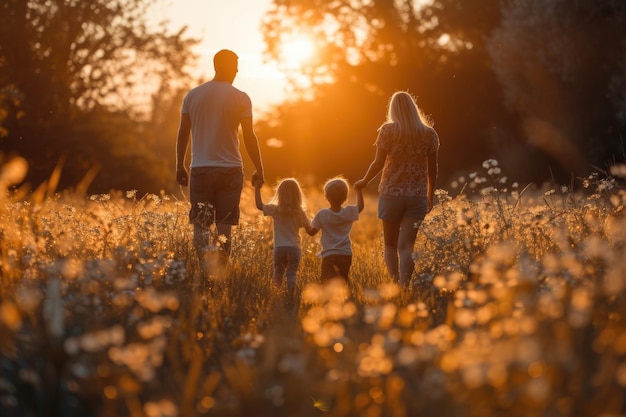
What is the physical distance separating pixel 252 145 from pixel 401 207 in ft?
5.45

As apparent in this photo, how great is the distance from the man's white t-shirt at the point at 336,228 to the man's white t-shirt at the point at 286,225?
0.22 meters

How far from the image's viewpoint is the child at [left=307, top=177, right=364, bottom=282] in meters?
8.18

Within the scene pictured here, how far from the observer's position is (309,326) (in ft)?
12.7

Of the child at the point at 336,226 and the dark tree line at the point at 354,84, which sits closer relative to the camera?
the child at the point at 336,226

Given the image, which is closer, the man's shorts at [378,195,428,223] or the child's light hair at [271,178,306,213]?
the child's light hair at [271,178,306,213]

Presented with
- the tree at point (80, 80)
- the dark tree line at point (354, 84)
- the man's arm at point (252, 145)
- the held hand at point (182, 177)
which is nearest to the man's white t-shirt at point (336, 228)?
the man's arm at point (252, 145)

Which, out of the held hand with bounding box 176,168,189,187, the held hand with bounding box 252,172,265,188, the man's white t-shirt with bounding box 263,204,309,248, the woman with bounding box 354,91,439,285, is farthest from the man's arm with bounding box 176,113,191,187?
the woman with bounding box 354,91,439,285

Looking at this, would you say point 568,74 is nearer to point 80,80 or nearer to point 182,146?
point 80,80

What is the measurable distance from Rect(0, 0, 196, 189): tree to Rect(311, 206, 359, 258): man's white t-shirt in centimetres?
1728

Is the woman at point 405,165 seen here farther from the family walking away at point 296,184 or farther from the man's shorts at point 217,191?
the man's shorts at point 217,191

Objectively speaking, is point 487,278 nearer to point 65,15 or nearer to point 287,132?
point 65,15

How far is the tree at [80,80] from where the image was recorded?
2533cm

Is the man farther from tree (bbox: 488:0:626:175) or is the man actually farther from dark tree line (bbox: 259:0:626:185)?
dark tree line (bbox: 259:0:626:185)

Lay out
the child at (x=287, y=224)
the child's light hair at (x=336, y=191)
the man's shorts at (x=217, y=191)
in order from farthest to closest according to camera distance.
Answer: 1. the man's shorts at (x=217, y=191)
2. the child at (x=287, y=224)
3. the child's light hair at (x=336, y=191)
